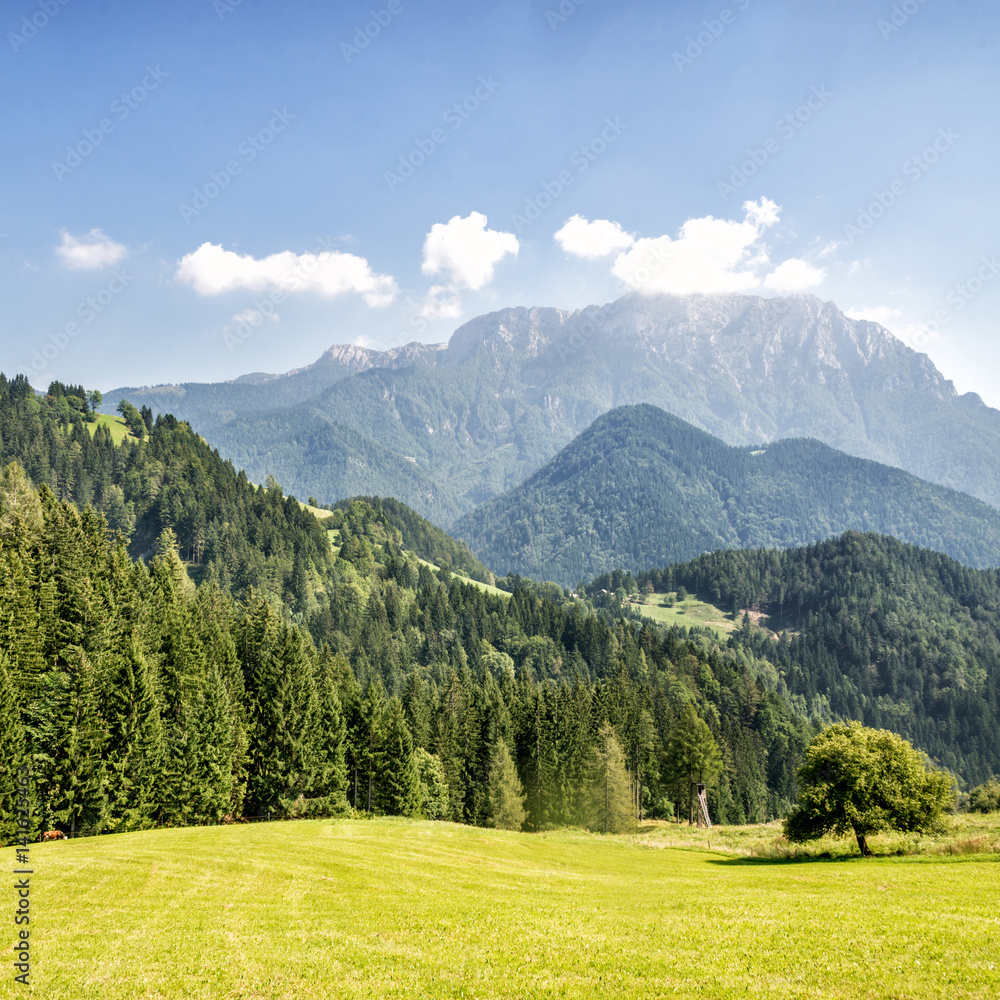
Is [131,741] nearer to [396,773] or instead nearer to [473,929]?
[396,773]

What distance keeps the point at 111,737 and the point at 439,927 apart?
4395 centimetres

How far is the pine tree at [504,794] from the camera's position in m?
85.9

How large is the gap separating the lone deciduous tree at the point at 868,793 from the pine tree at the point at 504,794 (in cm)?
4139

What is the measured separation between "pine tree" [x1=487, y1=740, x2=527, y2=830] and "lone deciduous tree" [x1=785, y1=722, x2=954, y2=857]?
41391 millimetres

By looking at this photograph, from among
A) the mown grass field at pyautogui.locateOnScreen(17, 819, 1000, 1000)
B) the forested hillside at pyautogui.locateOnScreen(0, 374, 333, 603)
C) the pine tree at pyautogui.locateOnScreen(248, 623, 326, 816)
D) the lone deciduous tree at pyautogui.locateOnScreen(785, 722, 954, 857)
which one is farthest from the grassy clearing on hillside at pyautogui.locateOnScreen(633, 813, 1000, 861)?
the forested hillside at pyautogui.locateOnScreen(0, 374, 333, 603)

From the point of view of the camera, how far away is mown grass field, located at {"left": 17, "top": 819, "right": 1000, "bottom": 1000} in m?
17.9

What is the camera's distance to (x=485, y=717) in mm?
95188

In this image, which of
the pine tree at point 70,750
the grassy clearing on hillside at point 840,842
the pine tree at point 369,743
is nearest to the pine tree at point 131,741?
the pine tree at point 70,750

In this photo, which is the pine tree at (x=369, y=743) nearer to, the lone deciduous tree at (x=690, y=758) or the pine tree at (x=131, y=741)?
the pine tree at (x=131, y=741)

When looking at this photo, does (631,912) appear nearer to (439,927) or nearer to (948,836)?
(439,927)

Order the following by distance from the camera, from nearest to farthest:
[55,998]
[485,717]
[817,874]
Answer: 1. [55,998]
2. [817,874]
3. [485,717]

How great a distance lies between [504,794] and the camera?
8606 cm

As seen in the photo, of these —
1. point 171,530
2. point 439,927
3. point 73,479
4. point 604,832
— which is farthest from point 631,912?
point 73,479

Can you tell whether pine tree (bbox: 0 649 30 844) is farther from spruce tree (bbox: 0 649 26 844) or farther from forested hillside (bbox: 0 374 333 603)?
forested hillside (bbox: 0 374 333 603)
